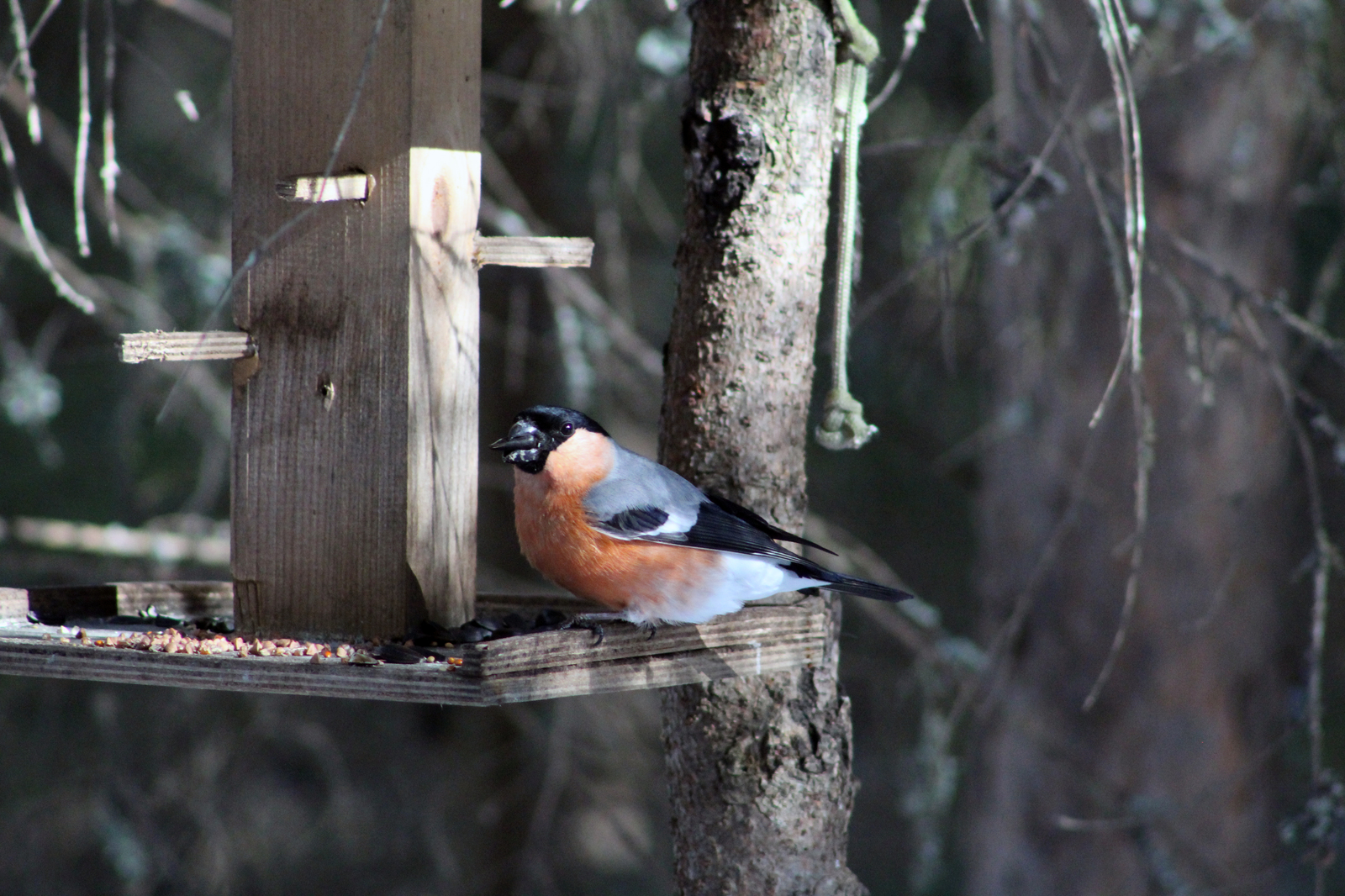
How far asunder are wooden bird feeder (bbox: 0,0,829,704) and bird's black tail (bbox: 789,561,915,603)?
141mm

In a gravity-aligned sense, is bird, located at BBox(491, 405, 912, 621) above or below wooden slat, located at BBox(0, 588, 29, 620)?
above

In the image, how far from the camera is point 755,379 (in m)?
2.57

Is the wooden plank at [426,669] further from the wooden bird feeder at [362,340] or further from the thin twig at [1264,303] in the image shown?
the thin twig at [1264,303]

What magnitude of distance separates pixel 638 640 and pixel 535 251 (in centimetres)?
82

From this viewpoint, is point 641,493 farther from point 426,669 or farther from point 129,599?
point 129,599

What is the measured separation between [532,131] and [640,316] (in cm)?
298

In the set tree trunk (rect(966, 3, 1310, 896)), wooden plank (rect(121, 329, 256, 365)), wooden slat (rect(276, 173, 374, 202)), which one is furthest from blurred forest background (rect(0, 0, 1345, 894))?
wooden plank (rect(121, 329, 256, 365))

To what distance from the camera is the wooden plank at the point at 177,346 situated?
225cm

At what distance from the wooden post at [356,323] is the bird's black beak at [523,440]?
0.21 m

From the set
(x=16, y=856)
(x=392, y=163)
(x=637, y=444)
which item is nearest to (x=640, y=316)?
(x=637, y=444)

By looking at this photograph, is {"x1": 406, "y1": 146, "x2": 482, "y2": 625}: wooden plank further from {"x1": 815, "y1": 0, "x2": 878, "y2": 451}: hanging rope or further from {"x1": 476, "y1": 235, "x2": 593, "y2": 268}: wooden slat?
{"x1": 815, "y1": 0, "x2": 878, "y2": 451}: hanging rope

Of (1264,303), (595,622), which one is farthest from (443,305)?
(1264,303)

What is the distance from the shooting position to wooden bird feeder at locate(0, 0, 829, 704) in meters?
2.41

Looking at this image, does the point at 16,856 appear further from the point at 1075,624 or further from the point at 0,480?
the point at 1075,624
